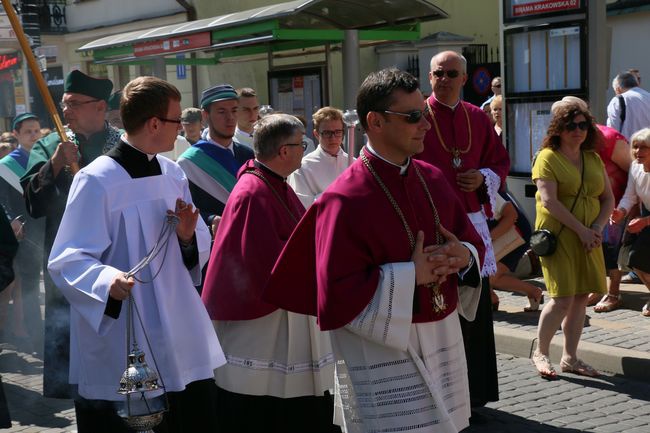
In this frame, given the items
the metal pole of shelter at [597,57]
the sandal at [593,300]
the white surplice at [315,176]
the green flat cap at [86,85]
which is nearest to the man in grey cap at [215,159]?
the green flat cap at [86,85]

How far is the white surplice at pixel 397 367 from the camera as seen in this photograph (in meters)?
3.73

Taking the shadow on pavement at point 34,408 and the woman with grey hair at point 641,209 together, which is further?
the woman with grey hair at point 641,209

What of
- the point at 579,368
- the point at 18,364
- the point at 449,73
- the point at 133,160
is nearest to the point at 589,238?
the point at 579,368

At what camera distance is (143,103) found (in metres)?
4.16

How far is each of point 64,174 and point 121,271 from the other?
6.68 feet

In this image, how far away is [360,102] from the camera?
157 inches

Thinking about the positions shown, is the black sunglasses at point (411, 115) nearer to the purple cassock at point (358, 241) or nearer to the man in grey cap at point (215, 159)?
the purple cassock at point (358, 241)

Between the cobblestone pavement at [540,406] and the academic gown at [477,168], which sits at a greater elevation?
the academic gown at [477,168]

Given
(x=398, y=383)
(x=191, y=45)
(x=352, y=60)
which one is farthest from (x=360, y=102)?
(x=191, y=45)

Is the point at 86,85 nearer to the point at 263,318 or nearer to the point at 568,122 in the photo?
the point at 263,318

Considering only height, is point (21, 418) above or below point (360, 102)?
below

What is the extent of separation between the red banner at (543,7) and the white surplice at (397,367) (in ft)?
22.6

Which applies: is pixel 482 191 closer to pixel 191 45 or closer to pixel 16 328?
pixel 16 328

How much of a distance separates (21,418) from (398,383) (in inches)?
153
